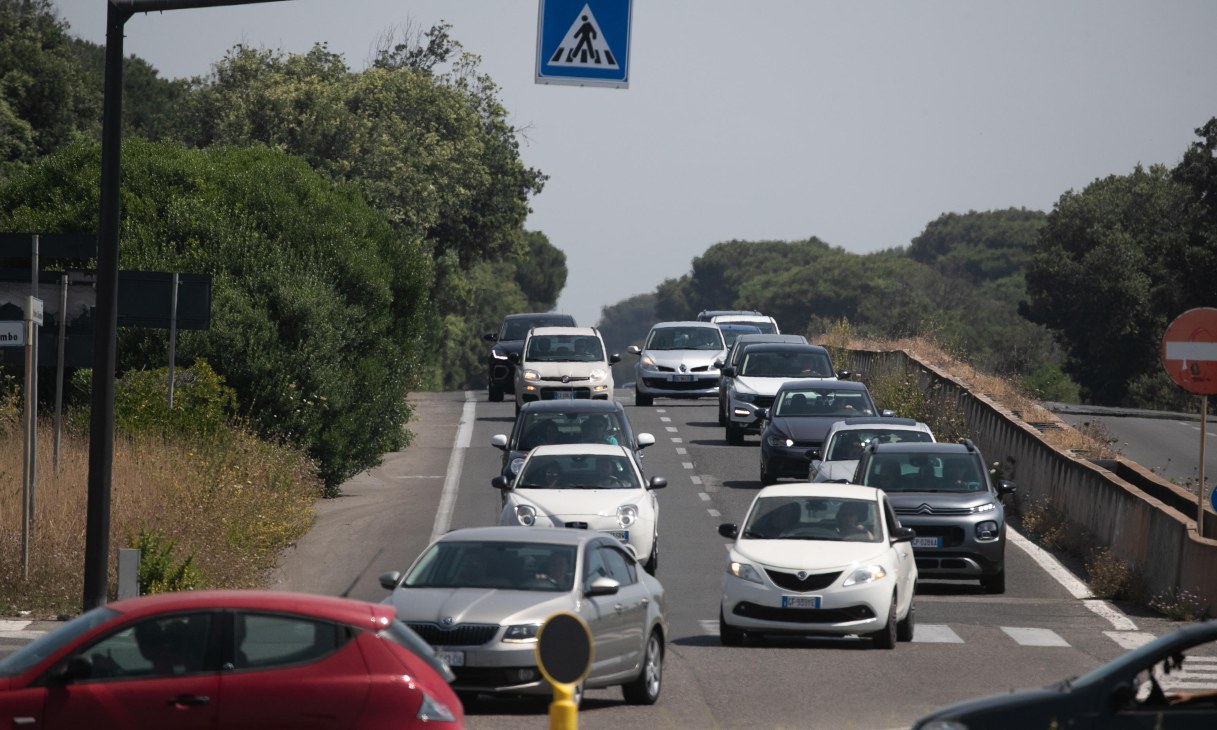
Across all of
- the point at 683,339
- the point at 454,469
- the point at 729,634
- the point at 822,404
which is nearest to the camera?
the point at 729,634

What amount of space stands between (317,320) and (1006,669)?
52.6ft

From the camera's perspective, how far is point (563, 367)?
3466 centimetres

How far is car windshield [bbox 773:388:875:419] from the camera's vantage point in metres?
28.9

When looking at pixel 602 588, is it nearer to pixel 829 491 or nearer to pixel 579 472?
pixel 829 491

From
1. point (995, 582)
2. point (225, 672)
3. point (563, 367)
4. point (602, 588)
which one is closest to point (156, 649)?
point (225, 672)

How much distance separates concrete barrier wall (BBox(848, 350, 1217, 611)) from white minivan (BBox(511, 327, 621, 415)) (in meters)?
7.24

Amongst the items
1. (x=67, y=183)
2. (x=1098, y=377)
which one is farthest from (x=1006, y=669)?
(x=1098, y=377)

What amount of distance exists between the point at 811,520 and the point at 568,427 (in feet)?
24.4

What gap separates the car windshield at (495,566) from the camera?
13.0 metres

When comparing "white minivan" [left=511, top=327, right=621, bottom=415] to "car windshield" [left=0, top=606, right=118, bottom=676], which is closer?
"car windshield" [left=0, top=606, right=118, bottom=676]

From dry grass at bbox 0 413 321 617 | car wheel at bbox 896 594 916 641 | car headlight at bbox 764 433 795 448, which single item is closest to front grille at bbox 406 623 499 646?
car wheel at bbox 896 594 916 641

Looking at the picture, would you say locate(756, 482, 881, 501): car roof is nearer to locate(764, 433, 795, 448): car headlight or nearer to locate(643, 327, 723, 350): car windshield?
locate(764, 433, 795, 448): car headlight

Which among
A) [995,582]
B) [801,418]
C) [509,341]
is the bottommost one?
[995,582]

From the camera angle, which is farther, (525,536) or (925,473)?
(925,473)
